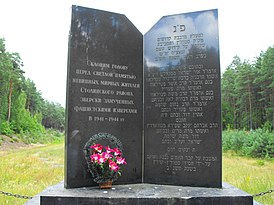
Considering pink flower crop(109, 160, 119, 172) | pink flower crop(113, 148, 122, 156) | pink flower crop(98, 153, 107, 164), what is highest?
pink flower crop(113, 148, 122, 156)

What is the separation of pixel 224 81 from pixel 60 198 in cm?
3646

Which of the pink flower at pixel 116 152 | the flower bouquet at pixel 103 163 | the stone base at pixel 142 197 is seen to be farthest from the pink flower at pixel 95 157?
the stone base at pixel 142 197

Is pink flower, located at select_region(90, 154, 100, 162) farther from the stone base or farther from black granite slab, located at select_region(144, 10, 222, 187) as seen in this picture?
black granite slab, located at select_region(144, 10, 222, 187)

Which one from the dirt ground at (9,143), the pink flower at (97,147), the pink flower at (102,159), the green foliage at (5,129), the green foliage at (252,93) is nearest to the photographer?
the pink flower at (102,159)

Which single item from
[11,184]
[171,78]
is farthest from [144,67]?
[11,184]

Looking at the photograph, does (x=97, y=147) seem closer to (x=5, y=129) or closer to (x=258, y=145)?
(x=258, y=145)

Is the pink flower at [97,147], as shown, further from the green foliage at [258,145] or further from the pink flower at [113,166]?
the green foliage at [258,145]

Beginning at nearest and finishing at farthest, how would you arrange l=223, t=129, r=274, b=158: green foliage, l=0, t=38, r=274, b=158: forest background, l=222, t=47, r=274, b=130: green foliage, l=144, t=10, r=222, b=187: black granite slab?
l=144, t=10, r=222, b=187: black granite slab → l=223, t=129, r=274, b=158: green foliage → l=0, t=38, r=274, b=158: forest background → l=222, t=47, r=274, b=130: green foliage

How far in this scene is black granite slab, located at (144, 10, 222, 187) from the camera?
493 centimetres

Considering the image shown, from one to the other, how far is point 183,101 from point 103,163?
65.5 inches

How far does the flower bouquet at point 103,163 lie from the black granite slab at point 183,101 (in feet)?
2.67

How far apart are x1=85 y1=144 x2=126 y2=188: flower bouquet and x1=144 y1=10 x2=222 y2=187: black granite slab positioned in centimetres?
82

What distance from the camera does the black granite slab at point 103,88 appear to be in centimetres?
473

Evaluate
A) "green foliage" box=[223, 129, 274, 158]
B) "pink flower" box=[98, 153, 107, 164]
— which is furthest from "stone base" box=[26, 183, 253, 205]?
"green foliage" box=[223, 129, 274, 158]
